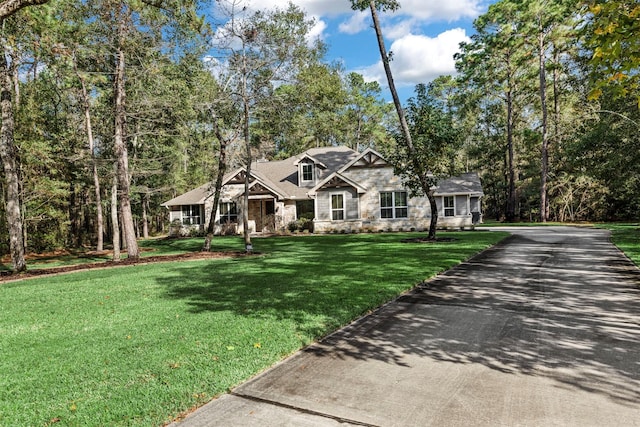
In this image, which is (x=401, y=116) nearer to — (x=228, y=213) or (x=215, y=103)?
(x=215, y=103)

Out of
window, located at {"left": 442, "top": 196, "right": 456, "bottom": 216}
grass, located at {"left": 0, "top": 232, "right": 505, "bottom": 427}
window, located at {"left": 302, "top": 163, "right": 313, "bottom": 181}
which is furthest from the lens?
window, located at {"left": 302, "top": 163, "right": 313, "bottom": 181}

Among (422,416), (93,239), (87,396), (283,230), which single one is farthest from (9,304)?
(93,239)

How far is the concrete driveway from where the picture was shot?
122 inches

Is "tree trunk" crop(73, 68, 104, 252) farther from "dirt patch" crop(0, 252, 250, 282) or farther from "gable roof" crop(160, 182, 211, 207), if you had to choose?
"gable roof" crop(160, 182, 211, 207)

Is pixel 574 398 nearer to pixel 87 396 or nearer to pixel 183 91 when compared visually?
pixel 87 396

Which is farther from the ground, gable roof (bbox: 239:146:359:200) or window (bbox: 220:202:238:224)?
gable roof (bbox: 239:146:359:200)

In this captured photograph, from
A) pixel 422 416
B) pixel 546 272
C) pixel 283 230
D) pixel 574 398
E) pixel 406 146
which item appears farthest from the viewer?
pixel 283 230

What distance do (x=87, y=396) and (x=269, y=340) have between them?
6.59 ft

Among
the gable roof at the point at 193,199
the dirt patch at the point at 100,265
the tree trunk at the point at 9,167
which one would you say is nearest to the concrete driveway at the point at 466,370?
the dirt patch at the point at 100,265

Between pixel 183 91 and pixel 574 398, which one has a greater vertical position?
pixel 183 91

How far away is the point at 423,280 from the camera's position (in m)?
8.58

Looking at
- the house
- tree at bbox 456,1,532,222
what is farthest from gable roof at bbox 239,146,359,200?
tree at bbox 456,1,532,222

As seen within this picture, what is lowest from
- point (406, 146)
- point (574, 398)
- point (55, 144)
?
point (574, 398)

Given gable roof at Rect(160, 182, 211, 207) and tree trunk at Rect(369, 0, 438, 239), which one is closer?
tree trunk at Rect(369, 0, 438, 239)
